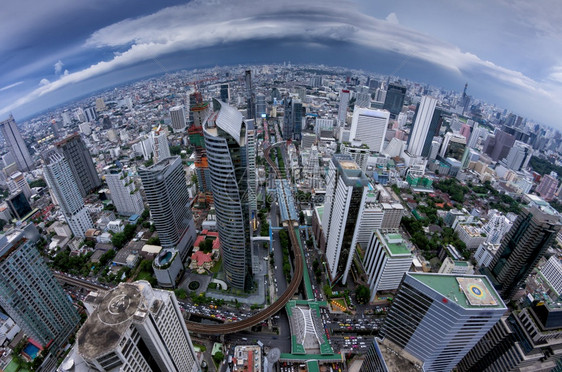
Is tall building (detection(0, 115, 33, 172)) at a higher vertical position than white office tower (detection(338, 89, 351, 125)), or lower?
lower

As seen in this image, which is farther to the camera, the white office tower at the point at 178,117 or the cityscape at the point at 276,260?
the white office tower at the point at 178,117

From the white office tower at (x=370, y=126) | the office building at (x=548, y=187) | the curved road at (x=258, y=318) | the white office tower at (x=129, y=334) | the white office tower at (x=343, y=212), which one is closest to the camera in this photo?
the white office tower at (x=129, y=334)

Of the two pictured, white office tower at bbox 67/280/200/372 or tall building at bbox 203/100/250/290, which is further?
tall building at bbox 203/100/250/290

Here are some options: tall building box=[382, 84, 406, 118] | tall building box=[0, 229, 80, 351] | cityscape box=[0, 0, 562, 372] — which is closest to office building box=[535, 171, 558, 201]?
cityscape box=[0, 0, 562, 372]

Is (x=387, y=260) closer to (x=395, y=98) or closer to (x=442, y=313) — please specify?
(x=442, y=313)

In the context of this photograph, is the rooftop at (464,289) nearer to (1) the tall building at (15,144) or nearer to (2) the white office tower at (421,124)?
(2) the white office tower at (421,124)

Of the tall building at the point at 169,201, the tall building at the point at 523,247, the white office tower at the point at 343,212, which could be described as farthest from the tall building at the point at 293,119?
the tall building at the point at 523,247

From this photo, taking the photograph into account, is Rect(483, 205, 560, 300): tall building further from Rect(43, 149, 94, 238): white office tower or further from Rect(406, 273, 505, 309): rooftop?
Rect(43, 149, 94, 238): white office tower

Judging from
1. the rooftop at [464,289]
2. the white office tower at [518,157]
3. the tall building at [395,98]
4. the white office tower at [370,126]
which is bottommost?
the white office tower at [518,157]
